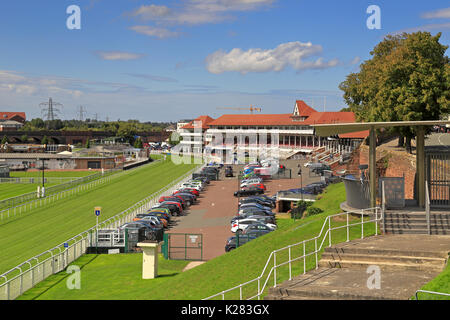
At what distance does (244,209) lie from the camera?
38031 millimetres

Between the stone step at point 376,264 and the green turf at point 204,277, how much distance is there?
93 cm

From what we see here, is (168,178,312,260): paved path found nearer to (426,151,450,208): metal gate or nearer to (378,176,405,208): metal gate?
(378,176,405,208): metal gate

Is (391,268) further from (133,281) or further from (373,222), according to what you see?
(133,281)

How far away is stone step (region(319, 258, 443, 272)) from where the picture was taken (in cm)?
1152

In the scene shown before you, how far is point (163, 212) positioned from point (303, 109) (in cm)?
7007

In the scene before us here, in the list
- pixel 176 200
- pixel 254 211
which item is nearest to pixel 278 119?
pixel 176 200

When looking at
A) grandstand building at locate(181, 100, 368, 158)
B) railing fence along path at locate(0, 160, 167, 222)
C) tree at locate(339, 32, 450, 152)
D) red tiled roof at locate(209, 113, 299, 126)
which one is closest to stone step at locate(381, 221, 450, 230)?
tree at locate(339, 32, 450, 152)

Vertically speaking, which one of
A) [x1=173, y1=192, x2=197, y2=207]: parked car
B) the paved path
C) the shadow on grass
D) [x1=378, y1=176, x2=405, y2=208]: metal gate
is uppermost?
[x1=378, y1=176, x2=405, y2=208]: metal gate

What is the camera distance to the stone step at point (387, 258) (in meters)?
11.5

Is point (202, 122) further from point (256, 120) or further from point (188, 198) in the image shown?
point (188, 198)

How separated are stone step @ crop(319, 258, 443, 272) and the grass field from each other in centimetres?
1946

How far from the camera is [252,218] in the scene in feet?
109

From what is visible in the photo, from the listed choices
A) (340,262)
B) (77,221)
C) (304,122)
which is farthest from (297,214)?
(304,122)

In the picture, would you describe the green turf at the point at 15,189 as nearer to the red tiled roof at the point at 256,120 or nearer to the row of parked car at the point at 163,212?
the row of parked car at the point at 163,212
